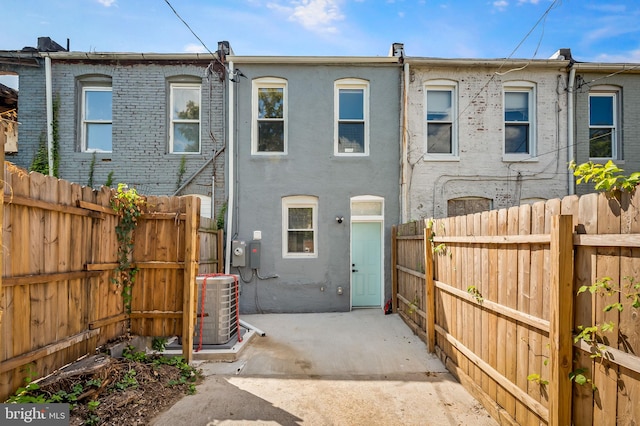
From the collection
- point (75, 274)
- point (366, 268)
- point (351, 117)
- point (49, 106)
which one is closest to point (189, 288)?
point (75, 274)

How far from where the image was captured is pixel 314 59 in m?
8.59

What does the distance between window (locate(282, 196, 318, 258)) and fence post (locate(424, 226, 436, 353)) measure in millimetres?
3596

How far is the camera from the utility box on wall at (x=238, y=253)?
8.23 meters

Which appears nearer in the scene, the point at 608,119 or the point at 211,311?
the point at 211,311

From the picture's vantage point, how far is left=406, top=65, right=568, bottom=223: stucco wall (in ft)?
28.8

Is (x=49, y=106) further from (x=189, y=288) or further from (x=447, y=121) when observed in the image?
(x=447, y=121)

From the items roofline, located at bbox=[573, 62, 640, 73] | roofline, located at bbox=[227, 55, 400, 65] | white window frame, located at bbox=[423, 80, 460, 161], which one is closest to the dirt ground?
roofline, located at bbox=[227, 55, 400, 65]

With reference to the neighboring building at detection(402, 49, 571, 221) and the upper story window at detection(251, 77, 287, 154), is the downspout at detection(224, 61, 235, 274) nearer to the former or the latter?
the upper story window at detection(251, 77, 287, 154)

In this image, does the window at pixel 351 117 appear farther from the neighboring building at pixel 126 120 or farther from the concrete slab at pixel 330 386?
the concrete slab at pixel 330 386

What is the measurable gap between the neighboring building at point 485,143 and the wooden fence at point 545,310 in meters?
4.29

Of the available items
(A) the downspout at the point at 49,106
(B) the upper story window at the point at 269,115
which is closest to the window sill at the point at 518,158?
(B) the upper story window at the point at 269,115

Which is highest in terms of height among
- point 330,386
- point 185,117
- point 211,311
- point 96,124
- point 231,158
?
point 185,117

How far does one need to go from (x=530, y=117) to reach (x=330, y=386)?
8.48 meters

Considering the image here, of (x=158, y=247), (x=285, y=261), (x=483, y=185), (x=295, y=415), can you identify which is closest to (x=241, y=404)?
(x=295, y=415)
